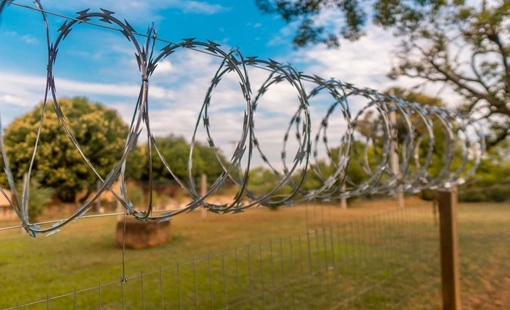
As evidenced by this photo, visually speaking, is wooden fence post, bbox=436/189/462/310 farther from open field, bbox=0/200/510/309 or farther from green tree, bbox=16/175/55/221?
green tree, bbox=16/175/55/221

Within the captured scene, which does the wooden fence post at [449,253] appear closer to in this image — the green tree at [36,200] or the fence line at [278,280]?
the fence line at [278,280]

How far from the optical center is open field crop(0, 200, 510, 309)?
3.99m

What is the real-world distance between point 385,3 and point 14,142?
32.3ft

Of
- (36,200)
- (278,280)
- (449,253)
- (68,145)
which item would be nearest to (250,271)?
(278,280)

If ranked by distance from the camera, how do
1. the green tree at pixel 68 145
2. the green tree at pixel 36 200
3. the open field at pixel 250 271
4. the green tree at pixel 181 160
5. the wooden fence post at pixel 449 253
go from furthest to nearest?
the green tree at pixel 181 160
the green tree at pixel 68 145
the green tree at pixel 36 200
the open field at pixel 250 271
the wooden fence post at pixel 449 253

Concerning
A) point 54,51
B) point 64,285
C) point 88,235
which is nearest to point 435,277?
point 64,285

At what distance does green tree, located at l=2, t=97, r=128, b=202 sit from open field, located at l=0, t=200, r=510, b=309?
349 centimetres

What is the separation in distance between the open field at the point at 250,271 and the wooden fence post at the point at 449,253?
0.43 metres

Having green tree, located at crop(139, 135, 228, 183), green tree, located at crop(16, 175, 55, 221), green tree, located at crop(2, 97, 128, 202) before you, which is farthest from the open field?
green tree, located at crop(139, 135, 228, 183)

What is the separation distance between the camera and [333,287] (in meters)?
4.57

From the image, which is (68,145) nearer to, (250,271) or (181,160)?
(181,160)

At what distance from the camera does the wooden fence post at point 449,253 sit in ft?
11.3

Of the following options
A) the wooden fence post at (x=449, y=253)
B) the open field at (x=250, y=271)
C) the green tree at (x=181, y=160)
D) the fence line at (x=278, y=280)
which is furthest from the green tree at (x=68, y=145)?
the wooden fence post at (x=449, y=253)

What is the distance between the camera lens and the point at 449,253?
3.50m
